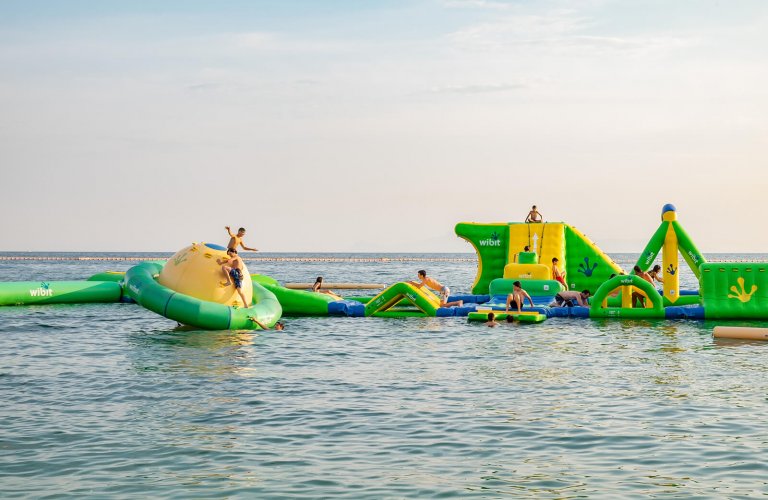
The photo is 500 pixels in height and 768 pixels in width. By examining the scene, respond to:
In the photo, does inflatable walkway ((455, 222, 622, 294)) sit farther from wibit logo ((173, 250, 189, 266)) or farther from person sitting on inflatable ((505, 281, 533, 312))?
wibit logo ((173, 250, 189, 266))

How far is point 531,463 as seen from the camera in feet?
31.0

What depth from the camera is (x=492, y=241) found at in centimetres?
3272

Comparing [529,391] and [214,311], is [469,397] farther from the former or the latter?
[214,311]

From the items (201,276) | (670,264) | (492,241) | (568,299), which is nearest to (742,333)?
(568,299)

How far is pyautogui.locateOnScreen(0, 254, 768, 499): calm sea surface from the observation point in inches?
346

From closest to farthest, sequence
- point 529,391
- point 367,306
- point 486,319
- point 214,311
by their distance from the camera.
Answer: point 529,391 → point 214,311 → point 486,319 → point 367,306

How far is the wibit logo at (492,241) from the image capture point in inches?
1287

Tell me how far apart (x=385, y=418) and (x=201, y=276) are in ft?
37.8

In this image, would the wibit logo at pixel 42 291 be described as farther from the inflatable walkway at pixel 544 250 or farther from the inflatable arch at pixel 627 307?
the inflatable arch at pixel 627 307

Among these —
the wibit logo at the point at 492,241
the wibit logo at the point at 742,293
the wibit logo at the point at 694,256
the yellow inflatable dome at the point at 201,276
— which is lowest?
the wibit logo at the point at 742,293

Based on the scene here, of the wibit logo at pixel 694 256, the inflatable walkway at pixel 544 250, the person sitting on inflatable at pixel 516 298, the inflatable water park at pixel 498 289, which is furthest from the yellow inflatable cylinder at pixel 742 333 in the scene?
the inflatable walkway at pixel 544 250

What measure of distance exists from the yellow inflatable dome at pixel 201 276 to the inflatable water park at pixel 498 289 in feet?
0.08

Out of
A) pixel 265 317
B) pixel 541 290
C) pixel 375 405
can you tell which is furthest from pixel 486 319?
pixel 375 405

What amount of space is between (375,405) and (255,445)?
2656 millimetres
